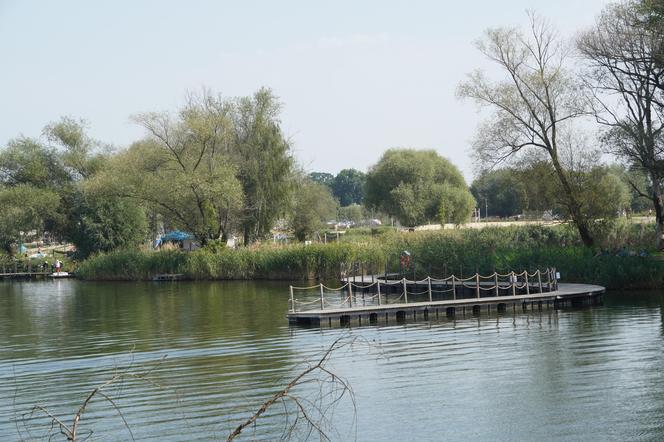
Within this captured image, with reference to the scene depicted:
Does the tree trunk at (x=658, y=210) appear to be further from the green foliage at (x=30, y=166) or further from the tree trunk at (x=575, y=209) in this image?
the green foliage at (x=30, y=166)

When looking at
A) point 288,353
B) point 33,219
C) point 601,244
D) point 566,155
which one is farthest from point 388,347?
point 33,219

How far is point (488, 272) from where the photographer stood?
43.4 m

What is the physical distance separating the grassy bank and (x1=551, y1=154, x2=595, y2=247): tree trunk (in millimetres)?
800

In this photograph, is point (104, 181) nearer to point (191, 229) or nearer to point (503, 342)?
point (191, 229)

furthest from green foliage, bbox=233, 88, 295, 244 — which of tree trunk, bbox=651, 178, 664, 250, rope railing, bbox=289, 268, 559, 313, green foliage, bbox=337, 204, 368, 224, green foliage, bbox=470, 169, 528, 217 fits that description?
green foliage, bbox=337, 204, 368, 224

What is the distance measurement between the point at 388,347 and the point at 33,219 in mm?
57462

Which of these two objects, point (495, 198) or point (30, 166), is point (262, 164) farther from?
point (495, 198)

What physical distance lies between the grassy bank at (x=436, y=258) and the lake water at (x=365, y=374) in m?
3.02

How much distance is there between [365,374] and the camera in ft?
72.0

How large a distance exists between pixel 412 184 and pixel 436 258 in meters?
49.9

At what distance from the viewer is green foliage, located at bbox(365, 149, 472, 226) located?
303 ft

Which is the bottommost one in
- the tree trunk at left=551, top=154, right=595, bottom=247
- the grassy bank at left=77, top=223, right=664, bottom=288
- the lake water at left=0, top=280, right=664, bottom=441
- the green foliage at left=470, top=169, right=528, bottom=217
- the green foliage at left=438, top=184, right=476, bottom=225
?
the lake water at left=0, top=280, right=664, bottom=441

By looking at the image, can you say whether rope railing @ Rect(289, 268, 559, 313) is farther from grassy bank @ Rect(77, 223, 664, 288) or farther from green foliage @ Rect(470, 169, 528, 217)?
green foliage @ Rect(470, 169, 528, 217)

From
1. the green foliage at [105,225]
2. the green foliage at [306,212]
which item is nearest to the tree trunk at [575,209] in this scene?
the green foliage at [306,212]
